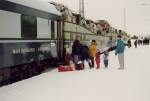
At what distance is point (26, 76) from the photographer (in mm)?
18516

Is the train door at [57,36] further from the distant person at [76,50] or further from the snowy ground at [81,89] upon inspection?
the snowy ground at [81,89]

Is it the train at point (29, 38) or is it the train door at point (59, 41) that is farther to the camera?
the train door at point (59, 41)

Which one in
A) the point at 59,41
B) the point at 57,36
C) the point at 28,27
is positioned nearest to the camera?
the point at 28,27

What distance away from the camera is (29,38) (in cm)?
1784

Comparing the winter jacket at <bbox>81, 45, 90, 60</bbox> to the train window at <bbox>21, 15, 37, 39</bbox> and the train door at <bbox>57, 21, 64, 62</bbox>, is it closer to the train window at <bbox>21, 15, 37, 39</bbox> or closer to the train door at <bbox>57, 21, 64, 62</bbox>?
the train door at <bbox>57, 21, 64, 62</bbox>

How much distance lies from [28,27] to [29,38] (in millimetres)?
450

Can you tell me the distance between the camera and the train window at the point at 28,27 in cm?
1698

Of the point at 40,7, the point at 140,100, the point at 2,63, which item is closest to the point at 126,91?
the point at 140,100

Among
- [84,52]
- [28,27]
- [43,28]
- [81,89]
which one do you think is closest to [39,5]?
[43,28]

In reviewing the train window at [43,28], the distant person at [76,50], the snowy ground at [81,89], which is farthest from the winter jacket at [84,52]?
the snowy ground at [81,89]

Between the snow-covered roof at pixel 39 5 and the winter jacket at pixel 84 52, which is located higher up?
the snow-covered roof at pixel 39 5

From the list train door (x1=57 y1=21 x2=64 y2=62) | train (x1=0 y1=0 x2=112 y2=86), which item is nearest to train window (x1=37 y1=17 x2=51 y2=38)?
train (x1=0 y1=0 x2=112 y2=86)

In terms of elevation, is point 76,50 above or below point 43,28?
below

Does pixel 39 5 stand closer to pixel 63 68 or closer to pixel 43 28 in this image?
pixel 43 28
